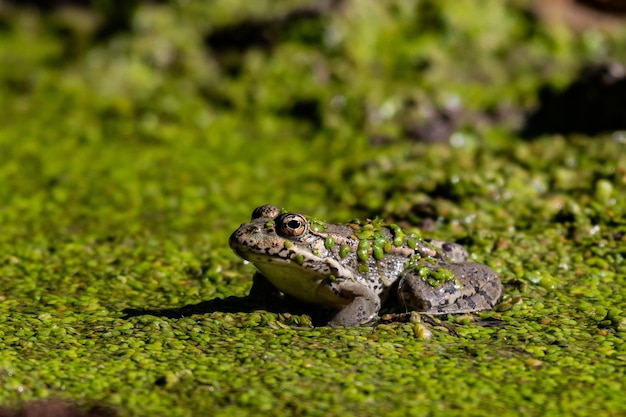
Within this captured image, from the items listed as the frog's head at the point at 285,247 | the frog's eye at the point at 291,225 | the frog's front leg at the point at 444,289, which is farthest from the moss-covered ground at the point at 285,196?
the frog's eye at the point at 291,225

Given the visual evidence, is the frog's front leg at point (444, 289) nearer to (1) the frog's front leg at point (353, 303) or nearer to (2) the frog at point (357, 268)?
(2) the frog at point (357, 268)

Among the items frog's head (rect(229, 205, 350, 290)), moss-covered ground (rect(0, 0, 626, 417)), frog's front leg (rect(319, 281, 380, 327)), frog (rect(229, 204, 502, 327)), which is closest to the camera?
moss-covered ground (rect(0, 0, 626, 417))

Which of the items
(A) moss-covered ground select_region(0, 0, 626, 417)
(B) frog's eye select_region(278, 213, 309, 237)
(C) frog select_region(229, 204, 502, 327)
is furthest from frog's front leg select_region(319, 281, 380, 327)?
(B) frog's eye select_region(278, 213, 309, 237)

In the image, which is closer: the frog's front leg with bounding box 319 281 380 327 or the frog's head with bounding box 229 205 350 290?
the frog's head with bounding box 229 205 350 290

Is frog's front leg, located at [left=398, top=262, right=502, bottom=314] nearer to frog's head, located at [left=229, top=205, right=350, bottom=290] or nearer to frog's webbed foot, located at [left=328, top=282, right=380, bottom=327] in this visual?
frog's webbed foot, located at [left=328, top=282, right=380, bottom=327]

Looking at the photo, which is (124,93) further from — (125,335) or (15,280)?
(125,335)

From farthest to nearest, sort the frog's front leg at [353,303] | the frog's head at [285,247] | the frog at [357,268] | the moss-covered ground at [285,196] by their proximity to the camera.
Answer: the frog's front leg at [353,303]
the frog at [357,268]
the frog's head at [285,247]
the moss-covered ground at [285,196]

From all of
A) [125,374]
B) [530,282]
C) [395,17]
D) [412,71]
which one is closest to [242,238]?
[125,374]

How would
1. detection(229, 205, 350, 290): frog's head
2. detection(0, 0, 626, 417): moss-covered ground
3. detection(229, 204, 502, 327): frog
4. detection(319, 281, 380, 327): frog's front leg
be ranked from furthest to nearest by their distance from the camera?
detection(319, 281, 380, 327): frog's front leg → detection(229, 204, 502, 327): frog → detection(229, 205, 350, 290): frog's head → detection(0, 0, 626, 417): moss-covered ground
